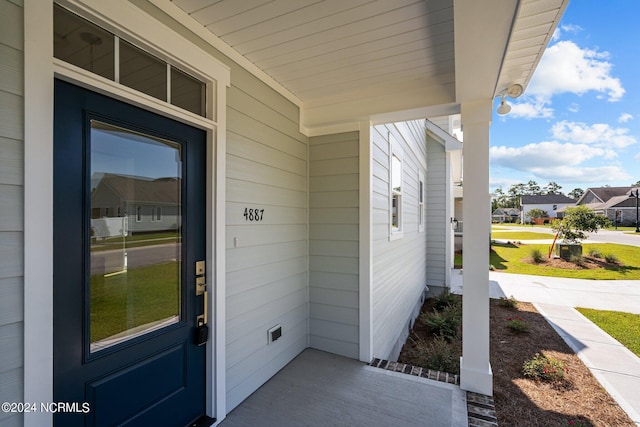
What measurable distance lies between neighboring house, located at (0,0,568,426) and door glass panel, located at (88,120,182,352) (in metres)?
0.01

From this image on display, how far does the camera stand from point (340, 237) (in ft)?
10.3

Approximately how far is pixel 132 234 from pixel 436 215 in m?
7.69

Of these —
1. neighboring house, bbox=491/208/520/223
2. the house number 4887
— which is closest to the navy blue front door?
the house number 4887

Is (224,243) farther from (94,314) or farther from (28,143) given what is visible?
(28,143)

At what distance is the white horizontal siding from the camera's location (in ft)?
7.32

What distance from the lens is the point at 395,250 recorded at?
438 cm

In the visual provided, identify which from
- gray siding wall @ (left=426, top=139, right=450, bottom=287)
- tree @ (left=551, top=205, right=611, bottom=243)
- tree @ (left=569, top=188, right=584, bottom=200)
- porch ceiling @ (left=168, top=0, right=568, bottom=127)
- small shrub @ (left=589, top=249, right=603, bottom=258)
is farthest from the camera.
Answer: tree @ (left=569, top=188, right=584, bottom=200)

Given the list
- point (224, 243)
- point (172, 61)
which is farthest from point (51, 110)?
point (224, 243)

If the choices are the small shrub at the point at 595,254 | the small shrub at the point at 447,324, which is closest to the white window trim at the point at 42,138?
the small shrub at the point at 447,324

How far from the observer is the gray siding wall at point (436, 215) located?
7738mm

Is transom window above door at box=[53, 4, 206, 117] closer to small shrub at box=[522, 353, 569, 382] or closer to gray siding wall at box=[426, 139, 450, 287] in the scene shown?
small shrub at box=[522, 353, 569, 382]

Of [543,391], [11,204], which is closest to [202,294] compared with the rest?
[11,204]

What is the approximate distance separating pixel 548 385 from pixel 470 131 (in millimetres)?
2830

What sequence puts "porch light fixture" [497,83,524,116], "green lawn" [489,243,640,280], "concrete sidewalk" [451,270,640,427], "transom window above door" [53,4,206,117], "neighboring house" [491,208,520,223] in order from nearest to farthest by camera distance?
"transom window above door" [53,4,206,117] < "porch light fixture" [497,83,524,116] < "concrete sidewalk" [451,270,640,427] < "green lawn" [489,243,640,280] < "neighboring house" [491,208,520,223]
